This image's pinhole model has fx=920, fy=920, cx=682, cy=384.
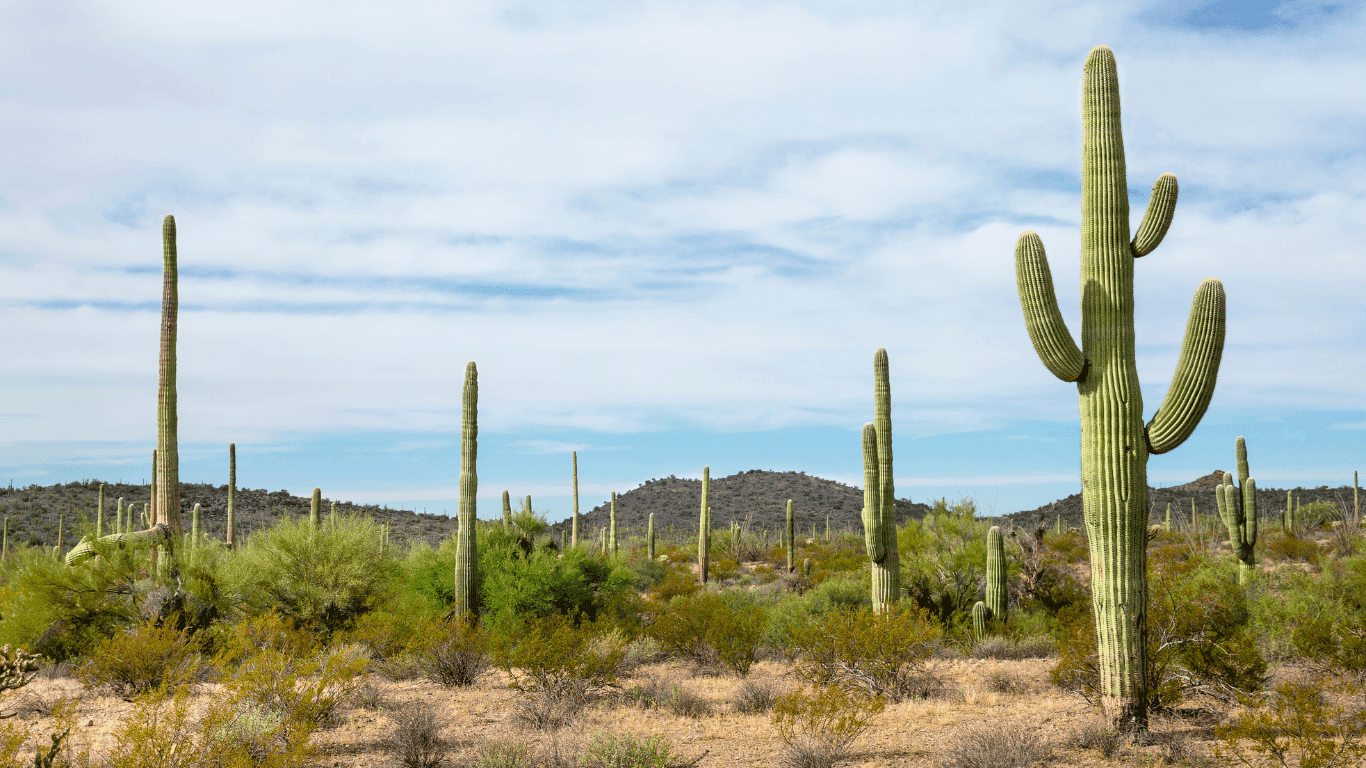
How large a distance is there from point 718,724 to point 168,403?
464 inches

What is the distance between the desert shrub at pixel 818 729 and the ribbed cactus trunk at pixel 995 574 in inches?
285

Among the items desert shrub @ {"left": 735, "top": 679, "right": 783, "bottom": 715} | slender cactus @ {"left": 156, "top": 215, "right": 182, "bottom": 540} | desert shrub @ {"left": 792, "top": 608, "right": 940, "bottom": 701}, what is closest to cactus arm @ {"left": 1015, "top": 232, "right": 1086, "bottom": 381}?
desert shrub @ {"left": 792, "top": 608, "right": 940, "bottom": 701}

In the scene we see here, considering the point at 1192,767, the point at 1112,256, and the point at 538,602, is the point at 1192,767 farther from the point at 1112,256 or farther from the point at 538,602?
the point at 538,602

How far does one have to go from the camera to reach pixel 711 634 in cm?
1375

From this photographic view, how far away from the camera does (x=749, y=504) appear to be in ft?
208

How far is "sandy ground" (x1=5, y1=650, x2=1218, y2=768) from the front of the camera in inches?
360

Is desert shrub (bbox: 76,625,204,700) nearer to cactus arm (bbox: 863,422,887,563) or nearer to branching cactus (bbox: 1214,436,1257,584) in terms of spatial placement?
cactus arm (bbox: 863,422,887,563)

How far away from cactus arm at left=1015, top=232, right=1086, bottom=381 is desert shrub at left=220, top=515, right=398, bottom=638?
11.7 m

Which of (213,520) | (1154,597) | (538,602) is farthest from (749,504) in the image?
(1154,597)

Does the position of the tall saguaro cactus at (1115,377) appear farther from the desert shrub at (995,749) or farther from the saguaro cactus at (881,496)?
the saguaro cactus at (881,496)

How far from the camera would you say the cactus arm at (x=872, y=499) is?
14570mm

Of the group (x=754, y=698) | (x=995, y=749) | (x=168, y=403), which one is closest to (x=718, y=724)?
(x=754, y=698)

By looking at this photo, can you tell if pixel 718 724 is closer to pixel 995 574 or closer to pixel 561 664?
Result: pixel 561 664

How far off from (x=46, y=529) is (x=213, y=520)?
742cm
